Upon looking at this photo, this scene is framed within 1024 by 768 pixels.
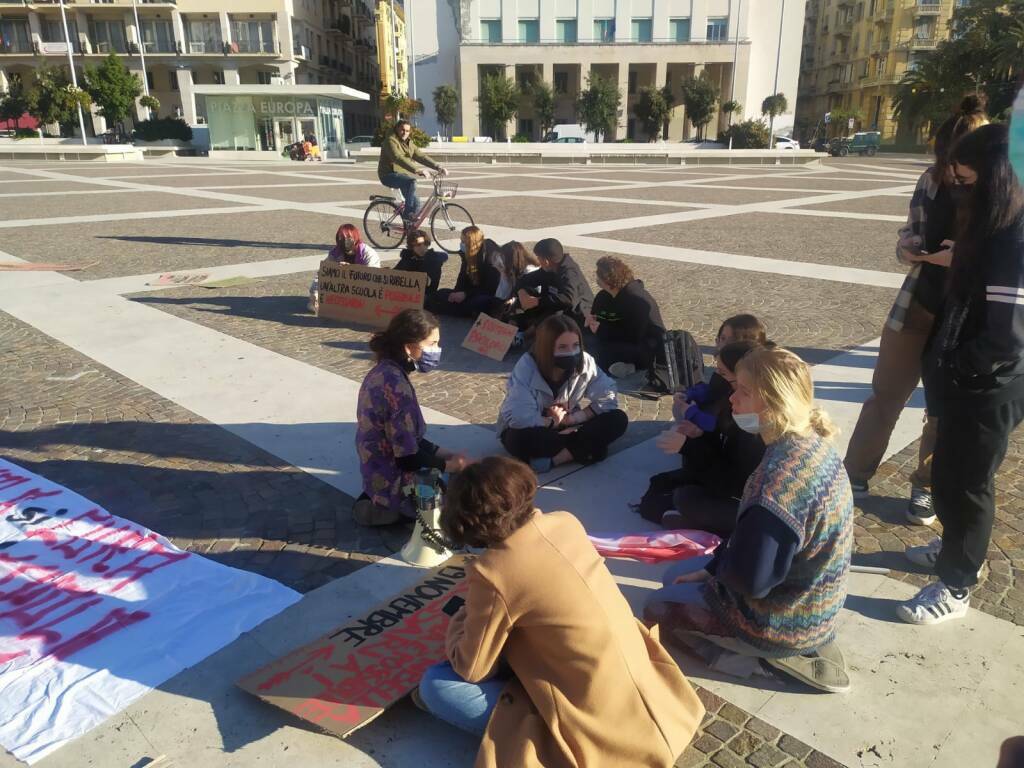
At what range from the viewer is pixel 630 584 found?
3266 mm

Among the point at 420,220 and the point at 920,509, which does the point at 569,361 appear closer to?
the point at 920,509

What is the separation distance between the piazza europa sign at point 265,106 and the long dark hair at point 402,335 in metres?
39.6

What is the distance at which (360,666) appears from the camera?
8.68 ft

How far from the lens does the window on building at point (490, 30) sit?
215ft

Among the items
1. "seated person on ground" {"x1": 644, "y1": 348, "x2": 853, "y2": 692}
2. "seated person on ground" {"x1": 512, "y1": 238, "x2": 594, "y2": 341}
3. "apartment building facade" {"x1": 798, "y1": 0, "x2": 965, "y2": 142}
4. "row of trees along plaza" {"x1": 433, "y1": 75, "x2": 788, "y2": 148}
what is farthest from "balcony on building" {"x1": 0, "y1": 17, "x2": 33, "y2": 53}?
"seated person on ground" {"x1": 644, "y1": 348, "x2": 853, "y2": 692}

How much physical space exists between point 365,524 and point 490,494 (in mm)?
1858

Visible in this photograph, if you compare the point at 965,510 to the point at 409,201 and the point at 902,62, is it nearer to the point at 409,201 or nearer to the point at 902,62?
the point at 409,201

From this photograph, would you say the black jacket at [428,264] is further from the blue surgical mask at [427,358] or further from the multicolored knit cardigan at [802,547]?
the multicolored knit cardigan at [802,547]

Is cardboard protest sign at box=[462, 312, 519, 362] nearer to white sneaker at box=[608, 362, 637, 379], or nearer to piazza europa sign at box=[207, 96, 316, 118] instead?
white sneaker at box=[608, 362, 637, 379]

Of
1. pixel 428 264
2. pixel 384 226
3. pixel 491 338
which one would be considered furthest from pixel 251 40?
pixel 491 338

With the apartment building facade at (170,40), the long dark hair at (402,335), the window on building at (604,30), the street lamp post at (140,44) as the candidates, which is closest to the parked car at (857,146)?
the window on building at (604,30)

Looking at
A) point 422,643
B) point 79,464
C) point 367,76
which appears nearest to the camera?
point 422,643

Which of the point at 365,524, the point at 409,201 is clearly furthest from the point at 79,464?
the point at 409,201

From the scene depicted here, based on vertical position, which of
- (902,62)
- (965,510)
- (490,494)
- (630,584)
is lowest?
(630,584)
